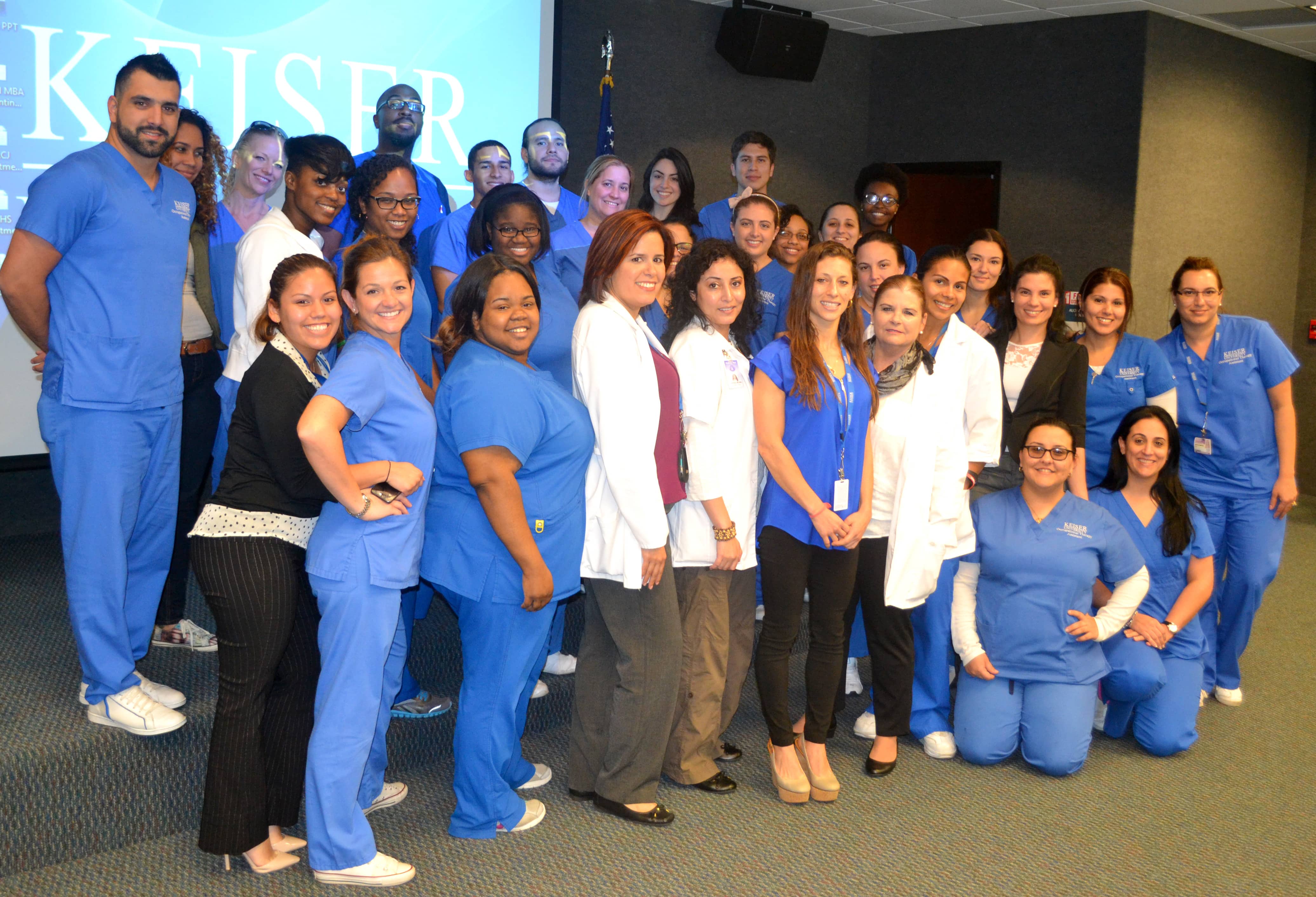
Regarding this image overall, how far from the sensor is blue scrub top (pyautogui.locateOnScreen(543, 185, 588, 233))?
3.78m

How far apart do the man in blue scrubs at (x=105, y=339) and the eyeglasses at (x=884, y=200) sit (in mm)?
2670

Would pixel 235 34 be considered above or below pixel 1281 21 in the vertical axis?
below

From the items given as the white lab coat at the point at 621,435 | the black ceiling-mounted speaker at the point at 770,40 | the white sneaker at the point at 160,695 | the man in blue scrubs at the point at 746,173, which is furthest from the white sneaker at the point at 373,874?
the black ceiling-mounted speaker at the point at 770,40

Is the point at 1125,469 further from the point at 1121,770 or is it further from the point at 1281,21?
the point at 1281,21

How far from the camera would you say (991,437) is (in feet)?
10.7

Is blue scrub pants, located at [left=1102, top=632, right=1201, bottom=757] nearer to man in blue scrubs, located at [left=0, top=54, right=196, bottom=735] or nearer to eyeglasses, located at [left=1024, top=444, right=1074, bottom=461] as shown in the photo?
eyeglasses, located at [left=1024, top=444, right=1074, bottom=461]

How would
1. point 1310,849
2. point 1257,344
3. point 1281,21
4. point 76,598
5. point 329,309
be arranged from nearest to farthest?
1. point 329,309
2. point 76,598
3. point 1310,849
4. point 1257,344
5. point 1281,21

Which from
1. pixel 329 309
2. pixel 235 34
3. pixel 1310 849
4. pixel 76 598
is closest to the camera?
pixel 329 309

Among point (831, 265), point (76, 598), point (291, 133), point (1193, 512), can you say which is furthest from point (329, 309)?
point (1193, 512)

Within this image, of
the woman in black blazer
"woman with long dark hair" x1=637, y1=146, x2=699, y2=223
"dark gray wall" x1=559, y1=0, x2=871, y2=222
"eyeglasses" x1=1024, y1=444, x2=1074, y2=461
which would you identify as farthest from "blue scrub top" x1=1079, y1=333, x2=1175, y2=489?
"dark gray wall" x1=559, y1=0, x2=871, y2=222

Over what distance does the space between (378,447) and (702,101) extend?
4.77 meters

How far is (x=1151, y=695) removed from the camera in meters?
3.40

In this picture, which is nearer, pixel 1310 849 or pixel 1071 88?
pixel 1310 849

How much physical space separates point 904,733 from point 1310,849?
109cm
